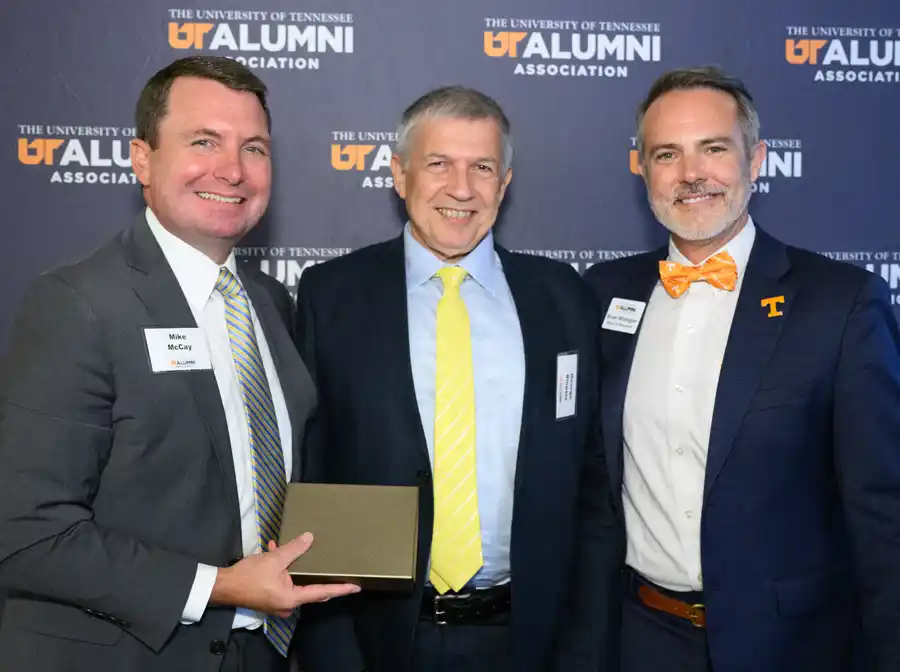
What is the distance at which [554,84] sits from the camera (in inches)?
123

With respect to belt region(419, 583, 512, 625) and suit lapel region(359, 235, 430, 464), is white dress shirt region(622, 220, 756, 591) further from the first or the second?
suit lapel region(359, 235, 430, 464)

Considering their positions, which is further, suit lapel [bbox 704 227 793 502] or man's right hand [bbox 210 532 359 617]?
suit lapel [bbox 704 227 793 502]

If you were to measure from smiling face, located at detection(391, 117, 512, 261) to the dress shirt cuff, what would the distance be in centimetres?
113

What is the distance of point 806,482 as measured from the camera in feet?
6.75

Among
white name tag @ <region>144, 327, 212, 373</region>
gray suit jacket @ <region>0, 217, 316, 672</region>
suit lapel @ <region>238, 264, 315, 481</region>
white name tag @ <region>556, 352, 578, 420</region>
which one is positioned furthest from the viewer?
white name tag @ <region>556, 352, 578, 420</region>

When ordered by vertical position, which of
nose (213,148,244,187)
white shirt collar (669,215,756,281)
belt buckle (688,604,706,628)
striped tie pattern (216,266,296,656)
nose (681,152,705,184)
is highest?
nose (681,152,705,184)

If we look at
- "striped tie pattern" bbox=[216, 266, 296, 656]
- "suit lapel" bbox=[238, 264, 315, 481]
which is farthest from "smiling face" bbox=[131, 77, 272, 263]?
"suit lapel" bbox=[238, 264, 315, 481]

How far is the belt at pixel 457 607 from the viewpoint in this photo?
2.04 metres

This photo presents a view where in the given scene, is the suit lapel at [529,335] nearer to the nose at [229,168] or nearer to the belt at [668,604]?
the belt at [668,604]

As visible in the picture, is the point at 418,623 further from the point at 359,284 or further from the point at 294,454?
the point at 359,284

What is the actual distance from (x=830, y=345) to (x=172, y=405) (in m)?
1.72

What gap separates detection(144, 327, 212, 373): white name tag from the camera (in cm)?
171

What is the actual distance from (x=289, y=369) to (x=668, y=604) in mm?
1301

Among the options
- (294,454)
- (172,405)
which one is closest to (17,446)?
(172,405)
